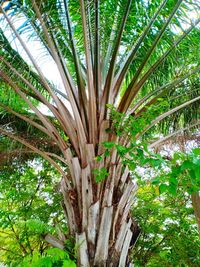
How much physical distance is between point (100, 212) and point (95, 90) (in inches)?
52.8

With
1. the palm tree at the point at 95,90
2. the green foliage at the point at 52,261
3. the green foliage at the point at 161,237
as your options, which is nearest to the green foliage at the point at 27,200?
the green foliage at the point at 161,237

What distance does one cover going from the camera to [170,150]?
15.3ft

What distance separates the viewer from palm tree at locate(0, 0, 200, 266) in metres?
2.38

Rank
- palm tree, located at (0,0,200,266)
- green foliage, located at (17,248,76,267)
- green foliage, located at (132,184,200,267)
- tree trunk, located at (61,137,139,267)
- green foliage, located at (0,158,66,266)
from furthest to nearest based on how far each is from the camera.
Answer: green foliage, located at (0,158,66,266)
green foliage, located at (132,184,200,267)
palm tree, located at (0,0,200,266)
tree trunk, located at (61,137,139,267)
green foliage, located at (17,248,76,267)

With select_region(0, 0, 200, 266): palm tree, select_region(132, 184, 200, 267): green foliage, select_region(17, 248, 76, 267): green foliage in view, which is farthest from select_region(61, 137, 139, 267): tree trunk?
select_region(132, 184, 200, 267): green foliage

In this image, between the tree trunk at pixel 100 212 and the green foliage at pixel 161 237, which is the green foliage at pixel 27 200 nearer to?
the green foliage at pixel 161 237

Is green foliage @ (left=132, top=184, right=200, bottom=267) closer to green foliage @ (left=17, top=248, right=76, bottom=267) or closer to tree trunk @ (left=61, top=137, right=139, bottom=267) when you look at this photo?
tree trunk @ (left=61, top=137, right=139, bottom=267)

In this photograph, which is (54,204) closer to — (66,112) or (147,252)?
(147,252)

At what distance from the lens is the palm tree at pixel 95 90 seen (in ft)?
7.82

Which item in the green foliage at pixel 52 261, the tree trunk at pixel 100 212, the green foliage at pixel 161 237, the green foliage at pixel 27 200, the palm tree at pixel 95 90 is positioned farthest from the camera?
the green foliage at pixel 27 200

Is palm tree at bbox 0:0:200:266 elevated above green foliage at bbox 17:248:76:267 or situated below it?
above

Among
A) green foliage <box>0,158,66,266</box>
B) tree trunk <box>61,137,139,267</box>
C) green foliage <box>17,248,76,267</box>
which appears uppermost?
green foliage <box>0,158,66,266</box>

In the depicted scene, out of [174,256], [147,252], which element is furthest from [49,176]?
[174,256]

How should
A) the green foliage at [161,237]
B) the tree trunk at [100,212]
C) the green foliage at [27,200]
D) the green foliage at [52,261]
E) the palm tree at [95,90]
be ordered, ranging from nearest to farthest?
the green foliage at [52,261]
the tree trunk at [100,212]
the palm tree at [95,90]
the green foliage at [161,237]
the green foliage at [27,200]
